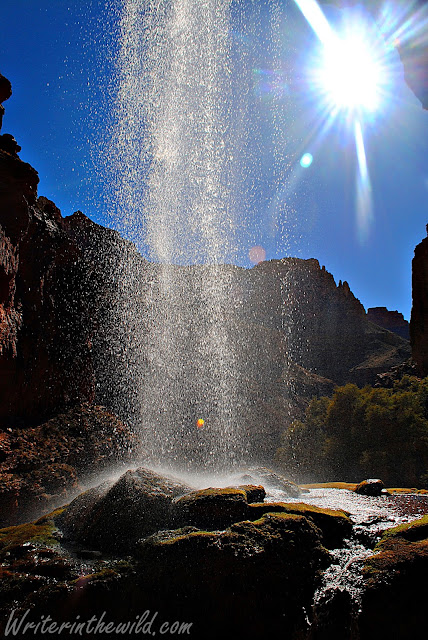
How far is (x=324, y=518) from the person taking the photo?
23.0 feet

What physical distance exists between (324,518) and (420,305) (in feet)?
19.5

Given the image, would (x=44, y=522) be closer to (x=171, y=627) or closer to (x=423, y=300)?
(x=171, y=627)

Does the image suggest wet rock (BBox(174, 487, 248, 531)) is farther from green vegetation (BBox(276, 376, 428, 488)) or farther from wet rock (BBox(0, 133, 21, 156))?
green vegetation (BBox(276, 376, 428, 488))

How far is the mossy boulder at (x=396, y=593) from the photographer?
4.67 meters

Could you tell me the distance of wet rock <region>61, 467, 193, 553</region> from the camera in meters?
6.94

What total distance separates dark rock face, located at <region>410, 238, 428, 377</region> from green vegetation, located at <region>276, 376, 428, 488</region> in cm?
1533

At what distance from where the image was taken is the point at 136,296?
30.5 metres

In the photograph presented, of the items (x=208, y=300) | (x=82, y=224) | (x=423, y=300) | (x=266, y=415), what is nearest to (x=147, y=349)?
(x=208, y=300)

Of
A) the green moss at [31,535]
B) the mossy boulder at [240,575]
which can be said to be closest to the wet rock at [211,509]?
the mossy boulder at [240,575]

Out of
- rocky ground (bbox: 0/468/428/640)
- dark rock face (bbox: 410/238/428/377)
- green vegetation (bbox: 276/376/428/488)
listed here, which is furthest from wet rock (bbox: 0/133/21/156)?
green vegetation (bbox: 276/376/428/488)

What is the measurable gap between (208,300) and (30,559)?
89.1ft

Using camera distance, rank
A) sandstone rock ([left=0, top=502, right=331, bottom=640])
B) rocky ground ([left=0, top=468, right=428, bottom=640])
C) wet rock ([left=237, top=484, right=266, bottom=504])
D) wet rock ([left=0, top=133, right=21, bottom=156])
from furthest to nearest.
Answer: wet rock ([left=0, top=133, right=21, bottom=156]) < wet rock ([left=237, top=484, right=266, bottom=504]) < sandstone rock ([left=0, top=502, right=331, bottom=640]) < rocky ground ([left=0, top=468, right=428, bottom=640])

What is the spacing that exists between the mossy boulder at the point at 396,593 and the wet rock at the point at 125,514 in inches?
144

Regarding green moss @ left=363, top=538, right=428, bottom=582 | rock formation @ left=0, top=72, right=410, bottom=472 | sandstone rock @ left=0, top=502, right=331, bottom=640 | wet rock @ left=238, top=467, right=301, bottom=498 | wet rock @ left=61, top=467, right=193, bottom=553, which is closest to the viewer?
green moss @ left=363, top=538, right=428, bottom=582
